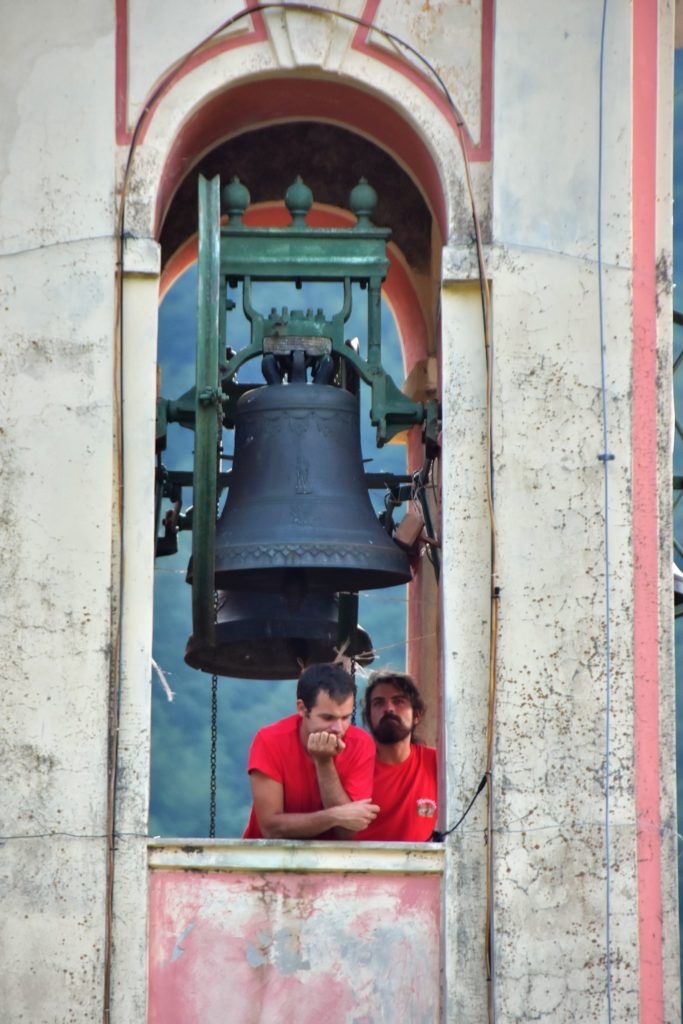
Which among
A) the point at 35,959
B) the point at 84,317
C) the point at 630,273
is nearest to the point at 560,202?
the point at 630,273

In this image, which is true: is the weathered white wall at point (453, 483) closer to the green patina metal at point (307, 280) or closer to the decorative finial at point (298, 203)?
the green patina metal at point (307, 280)

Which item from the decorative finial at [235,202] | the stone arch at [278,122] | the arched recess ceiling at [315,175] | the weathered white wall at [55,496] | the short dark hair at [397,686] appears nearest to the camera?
the weathered white wall at [55,496]

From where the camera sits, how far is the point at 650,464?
7.61 m

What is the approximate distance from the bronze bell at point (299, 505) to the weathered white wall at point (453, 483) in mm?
380

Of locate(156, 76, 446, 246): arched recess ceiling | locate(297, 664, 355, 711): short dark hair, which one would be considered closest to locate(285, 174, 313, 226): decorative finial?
locate(156, 76, 446, 246): arched recess ceiling

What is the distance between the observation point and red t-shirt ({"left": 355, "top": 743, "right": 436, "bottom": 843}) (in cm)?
791

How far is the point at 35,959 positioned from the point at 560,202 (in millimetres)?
2713

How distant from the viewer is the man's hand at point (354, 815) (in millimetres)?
→ 7406

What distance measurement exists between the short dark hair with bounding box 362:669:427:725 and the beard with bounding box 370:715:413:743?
99mm

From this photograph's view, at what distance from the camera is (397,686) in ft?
27.1

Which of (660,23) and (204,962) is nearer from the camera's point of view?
(204,962)

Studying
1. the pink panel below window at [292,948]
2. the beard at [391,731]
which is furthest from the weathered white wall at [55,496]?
the beard at [391,731]

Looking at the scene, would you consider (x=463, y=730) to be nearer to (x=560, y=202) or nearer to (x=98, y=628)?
(x=98, y=628)

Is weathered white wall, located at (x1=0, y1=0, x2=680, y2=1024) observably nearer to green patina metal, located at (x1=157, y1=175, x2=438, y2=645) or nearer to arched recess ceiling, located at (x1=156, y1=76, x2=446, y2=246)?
arched recess ceiling, located at (x1=156, y1=76, x2=446, y2=246)
